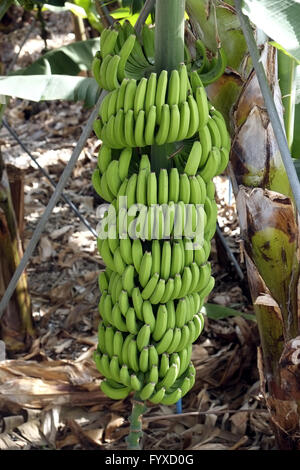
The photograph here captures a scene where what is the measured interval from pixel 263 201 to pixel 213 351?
0.85m

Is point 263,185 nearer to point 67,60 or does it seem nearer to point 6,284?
point 67,60

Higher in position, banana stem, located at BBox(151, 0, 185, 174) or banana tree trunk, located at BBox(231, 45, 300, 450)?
banana stem, located at BBox(151, 0, 185, 174)

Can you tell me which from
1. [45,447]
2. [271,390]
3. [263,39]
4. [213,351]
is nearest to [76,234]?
[213,351]

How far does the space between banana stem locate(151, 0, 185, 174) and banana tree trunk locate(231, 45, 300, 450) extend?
0.25 metres

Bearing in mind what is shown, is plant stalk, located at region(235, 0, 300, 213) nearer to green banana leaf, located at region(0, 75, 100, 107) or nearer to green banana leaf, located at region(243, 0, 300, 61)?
green banana leaf, located at region(243, 0, 300, 61)

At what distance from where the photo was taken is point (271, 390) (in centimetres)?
128

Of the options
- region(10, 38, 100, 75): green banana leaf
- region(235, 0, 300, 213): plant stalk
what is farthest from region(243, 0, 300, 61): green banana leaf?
region(10, 38, 100, 75): green banana leaf

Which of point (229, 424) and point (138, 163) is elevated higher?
point (138, 163)

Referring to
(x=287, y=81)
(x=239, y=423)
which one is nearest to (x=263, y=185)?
(x=287, y=81)

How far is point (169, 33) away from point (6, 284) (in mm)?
1119

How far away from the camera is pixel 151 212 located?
86cm

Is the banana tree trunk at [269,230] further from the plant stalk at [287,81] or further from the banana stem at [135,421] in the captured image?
the banana stem at [135,421]

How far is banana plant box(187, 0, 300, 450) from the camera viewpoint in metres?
1.07

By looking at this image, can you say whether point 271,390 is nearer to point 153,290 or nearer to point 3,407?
point 153,290
